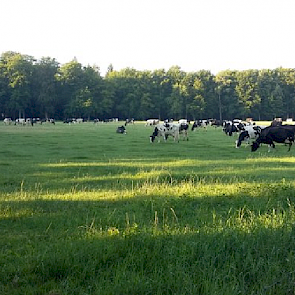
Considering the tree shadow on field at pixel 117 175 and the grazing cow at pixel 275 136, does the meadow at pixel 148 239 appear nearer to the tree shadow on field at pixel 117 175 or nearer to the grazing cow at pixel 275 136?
the tree shadow on field at pixel 117 175

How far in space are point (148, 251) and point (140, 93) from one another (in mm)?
107460

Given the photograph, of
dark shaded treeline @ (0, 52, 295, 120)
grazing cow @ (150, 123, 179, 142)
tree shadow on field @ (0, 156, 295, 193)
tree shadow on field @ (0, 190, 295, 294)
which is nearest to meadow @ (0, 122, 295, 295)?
tree shadow on field @ (0, 190, 295, 294)

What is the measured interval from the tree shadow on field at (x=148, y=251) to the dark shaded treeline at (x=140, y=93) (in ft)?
316

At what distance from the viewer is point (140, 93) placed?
112m

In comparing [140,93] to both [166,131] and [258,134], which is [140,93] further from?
[258,134]

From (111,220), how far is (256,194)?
406cm

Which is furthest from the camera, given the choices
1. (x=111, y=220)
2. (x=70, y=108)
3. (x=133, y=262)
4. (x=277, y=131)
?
(x=70, y=108)

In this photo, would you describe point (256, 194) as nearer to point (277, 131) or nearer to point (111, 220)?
point (111, 220)

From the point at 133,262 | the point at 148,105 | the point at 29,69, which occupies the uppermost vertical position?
the point at 29,69

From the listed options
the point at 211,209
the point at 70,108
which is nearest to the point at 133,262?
the point at 211,209

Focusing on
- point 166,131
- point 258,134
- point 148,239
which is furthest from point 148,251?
point 166,131

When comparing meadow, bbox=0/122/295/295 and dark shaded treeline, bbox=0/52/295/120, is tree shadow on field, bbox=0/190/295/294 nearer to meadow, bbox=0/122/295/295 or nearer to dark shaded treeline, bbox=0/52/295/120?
meadow, bbox=0/122/295/295

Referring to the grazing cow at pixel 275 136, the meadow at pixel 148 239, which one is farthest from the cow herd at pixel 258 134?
the meadow at pixel 148 239

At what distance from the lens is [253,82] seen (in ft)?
356
